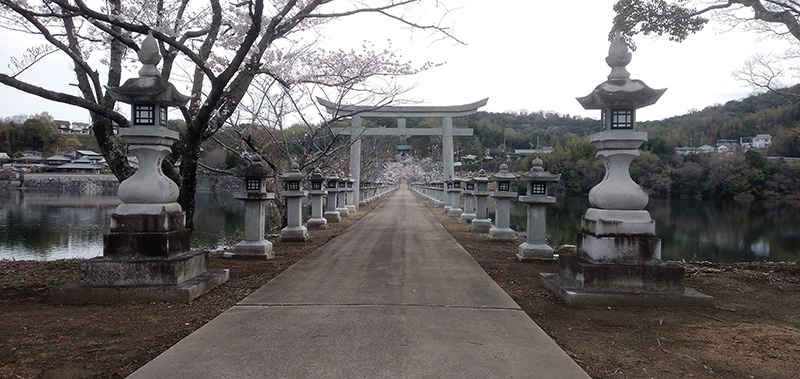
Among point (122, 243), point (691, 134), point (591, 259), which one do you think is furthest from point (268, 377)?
point (691, 134)

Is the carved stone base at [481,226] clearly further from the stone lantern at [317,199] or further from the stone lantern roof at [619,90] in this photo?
the stone lantern roof at [619,90]

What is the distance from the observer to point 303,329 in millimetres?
4078

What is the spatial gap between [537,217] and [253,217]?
5.29 meters

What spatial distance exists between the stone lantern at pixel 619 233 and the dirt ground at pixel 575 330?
0.19m

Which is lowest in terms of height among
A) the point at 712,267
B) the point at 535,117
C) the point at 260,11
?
the point at 712,267

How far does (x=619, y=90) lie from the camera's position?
217 inches

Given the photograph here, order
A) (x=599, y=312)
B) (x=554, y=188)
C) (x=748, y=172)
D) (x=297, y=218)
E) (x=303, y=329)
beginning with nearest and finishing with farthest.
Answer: (x=303, y=329)
(x=599, y=312)
(x=297, y=218)
(x=748, y=172)
(x=554, y=188)

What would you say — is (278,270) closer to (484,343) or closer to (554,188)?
(484,343)

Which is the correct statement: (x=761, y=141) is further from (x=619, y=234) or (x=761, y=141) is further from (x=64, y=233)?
(x=64, y=233)

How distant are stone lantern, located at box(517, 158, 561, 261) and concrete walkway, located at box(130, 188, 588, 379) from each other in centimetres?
190

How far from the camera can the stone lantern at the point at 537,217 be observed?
26.5ft

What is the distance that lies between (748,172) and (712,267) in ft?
139

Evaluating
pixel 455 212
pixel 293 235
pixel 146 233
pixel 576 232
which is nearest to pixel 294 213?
pixel 293 235

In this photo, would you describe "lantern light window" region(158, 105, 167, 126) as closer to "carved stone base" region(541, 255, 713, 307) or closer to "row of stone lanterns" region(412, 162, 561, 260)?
"carved stone base" region(541, 255, 713, 307)
